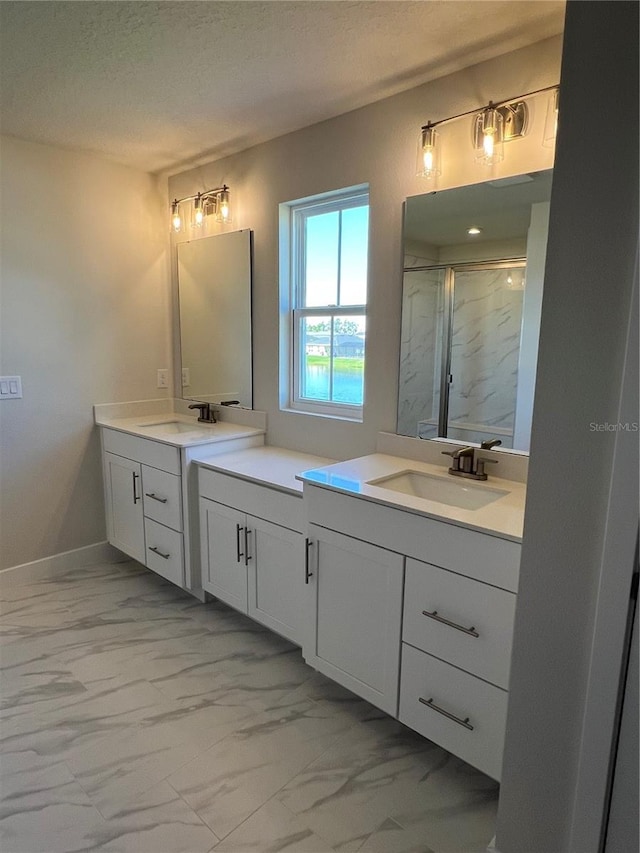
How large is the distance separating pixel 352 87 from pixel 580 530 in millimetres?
1892

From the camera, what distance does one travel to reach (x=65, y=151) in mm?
2830

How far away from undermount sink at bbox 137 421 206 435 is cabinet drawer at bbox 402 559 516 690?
1768 mm

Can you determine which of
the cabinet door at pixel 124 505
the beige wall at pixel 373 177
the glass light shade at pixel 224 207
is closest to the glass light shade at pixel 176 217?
the beige wall at pixel 373 177

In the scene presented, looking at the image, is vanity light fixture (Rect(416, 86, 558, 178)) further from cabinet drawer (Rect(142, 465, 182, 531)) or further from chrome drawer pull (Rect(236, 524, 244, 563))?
cabinet drawer (Rect(142, 465, 182, 531))

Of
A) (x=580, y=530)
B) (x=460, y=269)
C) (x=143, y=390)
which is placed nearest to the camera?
(x=580, y=530)

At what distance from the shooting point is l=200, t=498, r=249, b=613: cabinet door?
2348 mm

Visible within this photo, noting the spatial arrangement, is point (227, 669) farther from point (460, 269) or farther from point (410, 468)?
point (460, 269)

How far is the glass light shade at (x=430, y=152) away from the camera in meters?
1.97

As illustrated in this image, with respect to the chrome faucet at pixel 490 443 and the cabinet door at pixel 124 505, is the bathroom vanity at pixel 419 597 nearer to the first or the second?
the chrome faucet at pixel 490 443

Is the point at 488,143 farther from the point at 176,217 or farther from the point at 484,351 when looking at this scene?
the point at 176,217

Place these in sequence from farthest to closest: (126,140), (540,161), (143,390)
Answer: (143,390), (126,140), (540,161)

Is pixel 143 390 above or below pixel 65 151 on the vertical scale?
below

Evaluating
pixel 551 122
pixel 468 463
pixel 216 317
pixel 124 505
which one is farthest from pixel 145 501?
pixel 551 122

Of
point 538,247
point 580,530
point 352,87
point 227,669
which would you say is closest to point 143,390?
point 227,669
